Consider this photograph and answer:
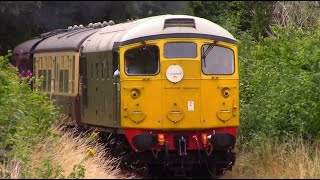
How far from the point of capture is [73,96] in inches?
666

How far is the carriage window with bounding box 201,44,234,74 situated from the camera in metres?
13.3

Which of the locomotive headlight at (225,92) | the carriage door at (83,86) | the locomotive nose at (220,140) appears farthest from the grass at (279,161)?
the carriage door at (83,86)

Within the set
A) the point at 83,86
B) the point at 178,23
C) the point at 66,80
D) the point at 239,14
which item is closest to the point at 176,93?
the point at 178,23

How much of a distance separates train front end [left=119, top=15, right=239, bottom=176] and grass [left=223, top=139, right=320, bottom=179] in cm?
53

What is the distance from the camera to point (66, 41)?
17.9m

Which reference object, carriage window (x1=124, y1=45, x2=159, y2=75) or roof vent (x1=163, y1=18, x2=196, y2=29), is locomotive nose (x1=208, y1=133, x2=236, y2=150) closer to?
carriage window (x1=124, y1=45, x2=159, y2=75)

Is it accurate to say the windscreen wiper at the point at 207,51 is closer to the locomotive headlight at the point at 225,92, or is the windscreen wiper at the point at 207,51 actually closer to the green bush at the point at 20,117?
the locomotive headlight at the point at 225,92

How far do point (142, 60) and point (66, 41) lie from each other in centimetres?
498

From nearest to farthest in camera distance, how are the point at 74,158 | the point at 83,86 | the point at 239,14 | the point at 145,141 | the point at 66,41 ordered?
the point at 74,158
the point at 145,141
the point at 83,86
the point at 66,41
the point at 239,14

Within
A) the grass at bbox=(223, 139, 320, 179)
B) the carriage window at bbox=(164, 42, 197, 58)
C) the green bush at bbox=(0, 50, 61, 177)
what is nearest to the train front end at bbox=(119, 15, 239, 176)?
the carriage window at bbox=(164, 42, 197, 58)

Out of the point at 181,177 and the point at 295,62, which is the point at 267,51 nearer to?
the point at 295,62

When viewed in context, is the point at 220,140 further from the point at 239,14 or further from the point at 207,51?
the point at 239,14

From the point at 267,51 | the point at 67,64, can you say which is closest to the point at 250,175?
the point at 267,51

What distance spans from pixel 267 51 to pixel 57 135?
201 inches
